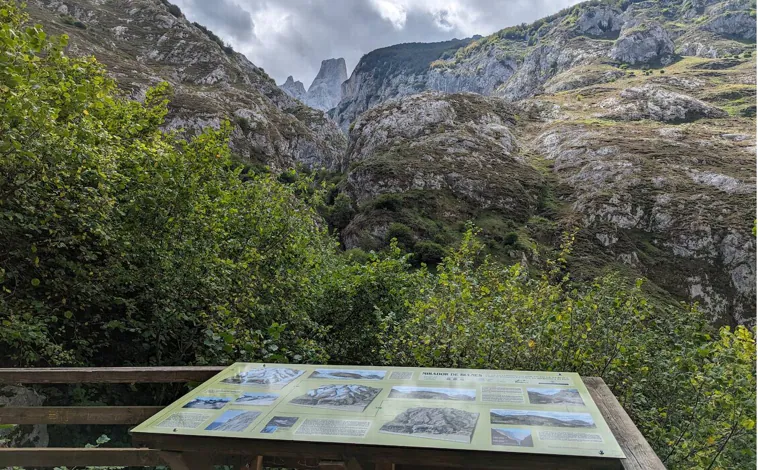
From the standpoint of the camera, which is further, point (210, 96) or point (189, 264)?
point (210, 96)

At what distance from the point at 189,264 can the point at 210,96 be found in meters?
55.9

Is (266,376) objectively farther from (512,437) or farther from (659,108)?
(659,108)

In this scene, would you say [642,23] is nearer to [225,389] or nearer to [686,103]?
[686,103]

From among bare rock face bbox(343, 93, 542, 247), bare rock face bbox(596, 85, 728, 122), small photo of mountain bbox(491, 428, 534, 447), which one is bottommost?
small photo of mountain bbox(491, 428, 534, 447)

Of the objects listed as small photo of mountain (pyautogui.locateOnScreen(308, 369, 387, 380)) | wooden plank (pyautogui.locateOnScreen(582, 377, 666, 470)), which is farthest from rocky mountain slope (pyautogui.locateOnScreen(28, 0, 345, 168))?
wooden plank (pyautogui.locateOnScreen(582, 377, 666, 470))

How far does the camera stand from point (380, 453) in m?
2.09

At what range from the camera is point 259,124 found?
2111 inches

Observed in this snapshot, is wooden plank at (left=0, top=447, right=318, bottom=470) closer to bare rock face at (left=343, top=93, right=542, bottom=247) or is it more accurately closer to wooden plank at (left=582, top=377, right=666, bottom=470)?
wooden plank at (left=582, top=377, right=666, bottom=470)

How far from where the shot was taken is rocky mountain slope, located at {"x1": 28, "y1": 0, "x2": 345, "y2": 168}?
47.1m

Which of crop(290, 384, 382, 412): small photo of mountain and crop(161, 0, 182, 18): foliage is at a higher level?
crop(161, 0, 182, 18): foliage

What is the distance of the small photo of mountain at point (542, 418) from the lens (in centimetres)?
220

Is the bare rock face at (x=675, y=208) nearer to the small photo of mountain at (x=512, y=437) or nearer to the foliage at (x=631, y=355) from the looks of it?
the foliage at (x=631, y=355)

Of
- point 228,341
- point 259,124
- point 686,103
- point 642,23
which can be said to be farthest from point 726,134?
point 642,23

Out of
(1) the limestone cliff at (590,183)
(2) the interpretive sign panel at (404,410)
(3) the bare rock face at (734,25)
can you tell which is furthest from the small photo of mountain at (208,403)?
(3) the bare rock face at (734,25)
